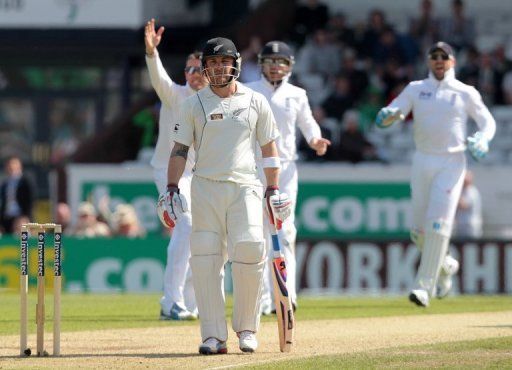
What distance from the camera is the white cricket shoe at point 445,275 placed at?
49.6 ft

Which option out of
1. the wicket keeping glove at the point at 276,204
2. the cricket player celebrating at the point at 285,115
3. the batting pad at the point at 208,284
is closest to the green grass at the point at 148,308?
the cricket player celebrating at the point at 285,115

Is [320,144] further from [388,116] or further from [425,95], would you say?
[425,95]

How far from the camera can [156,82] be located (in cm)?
1287

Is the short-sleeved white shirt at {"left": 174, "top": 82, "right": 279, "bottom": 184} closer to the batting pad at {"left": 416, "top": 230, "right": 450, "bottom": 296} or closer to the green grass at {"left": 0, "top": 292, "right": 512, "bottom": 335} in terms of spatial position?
the green grass at {"left": 0, "top": 292, "right": 512, "bottom": 335}

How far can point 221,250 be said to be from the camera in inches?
415

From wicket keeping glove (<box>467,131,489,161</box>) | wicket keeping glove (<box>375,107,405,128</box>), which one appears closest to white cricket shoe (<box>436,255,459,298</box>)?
wicket keeping glove (<box>467,131,489,161</box>)

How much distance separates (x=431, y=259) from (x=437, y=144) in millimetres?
1024

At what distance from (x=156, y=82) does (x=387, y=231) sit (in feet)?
32.0

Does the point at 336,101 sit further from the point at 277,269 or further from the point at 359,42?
the point at 277,269

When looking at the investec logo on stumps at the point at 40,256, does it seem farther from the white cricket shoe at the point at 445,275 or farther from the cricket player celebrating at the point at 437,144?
the white cricket shoe at the point at 445,275

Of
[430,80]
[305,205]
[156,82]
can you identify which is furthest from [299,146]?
[156,82]

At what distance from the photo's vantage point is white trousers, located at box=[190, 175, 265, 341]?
10.4m

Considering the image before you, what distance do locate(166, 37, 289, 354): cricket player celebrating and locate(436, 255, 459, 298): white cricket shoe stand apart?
4.91 m

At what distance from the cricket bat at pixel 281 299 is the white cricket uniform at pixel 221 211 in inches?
5.9
